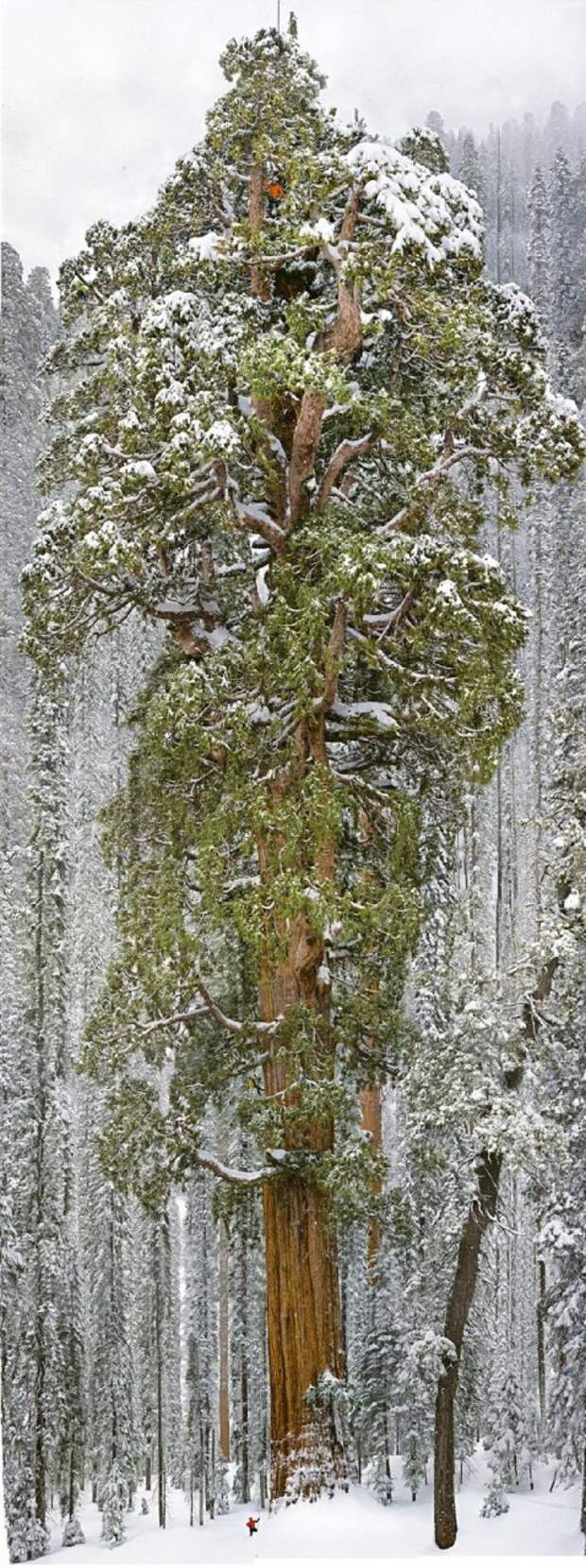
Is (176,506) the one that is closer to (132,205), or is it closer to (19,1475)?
(132,205)

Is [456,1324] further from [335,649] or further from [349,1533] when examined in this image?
[335,649]

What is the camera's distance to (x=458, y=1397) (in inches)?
173

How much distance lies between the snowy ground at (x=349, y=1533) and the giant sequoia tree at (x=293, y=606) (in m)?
0.14

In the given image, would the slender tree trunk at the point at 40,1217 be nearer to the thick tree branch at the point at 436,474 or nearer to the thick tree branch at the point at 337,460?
the thick tree branch at the point at 337,460

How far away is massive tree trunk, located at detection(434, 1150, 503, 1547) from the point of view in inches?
170

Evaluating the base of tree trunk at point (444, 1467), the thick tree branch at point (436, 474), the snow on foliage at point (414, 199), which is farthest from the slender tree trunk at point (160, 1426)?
the snow on foliage at point (414, 199)

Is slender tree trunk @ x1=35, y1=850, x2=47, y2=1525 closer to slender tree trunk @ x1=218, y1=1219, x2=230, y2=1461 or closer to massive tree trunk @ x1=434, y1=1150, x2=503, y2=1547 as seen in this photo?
slender tree trunk @ x1=218, y1=1219, x2=230, y2=1461

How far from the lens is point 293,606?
4.71 metres

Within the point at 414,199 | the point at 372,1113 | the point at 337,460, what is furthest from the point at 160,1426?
the point at 414,199

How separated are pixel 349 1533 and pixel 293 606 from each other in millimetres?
2792

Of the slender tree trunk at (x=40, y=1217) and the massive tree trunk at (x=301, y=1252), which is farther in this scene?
the slender tree trunk at (x=40, y=1217)

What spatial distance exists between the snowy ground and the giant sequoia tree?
141 millimetres

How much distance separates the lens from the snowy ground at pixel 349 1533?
4.36 m

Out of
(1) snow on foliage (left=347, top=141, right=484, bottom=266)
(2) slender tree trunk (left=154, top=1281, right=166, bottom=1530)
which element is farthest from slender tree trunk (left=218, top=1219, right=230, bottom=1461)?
(1) snow on foliage (left=347, top=141, right=484, bottom=266)
